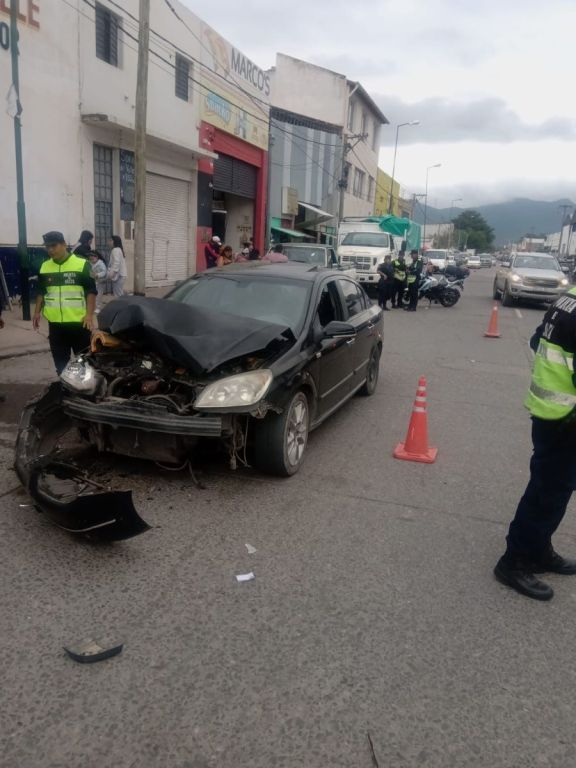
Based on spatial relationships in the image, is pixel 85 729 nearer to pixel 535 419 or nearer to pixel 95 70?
pixel 535 419

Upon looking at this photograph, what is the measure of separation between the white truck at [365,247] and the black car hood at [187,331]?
1606 cm

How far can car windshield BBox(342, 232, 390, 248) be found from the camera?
2308 cm

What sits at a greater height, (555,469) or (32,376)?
(555,469)

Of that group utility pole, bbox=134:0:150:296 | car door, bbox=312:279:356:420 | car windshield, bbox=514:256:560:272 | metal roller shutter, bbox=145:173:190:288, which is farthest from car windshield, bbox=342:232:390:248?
car door, bbox=312:279:356:420

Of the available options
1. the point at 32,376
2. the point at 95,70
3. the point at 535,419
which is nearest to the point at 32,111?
the point at 95,70

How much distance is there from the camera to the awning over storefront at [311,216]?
34031mm

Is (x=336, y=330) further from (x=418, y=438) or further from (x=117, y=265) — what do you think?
(x=117, y=265)

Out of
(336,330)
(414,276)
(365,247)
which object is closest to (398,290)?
(414,276)

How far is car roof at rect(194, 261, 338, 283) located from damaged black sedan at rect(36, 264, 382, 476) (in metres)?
0.36

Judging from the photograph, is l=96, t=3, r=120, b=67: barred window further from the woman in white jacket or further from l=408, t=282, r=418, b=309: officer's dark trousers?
l=408, t=282, r=418, b=309: officer's dark trousers

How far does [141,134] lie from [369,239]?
11.9 metres

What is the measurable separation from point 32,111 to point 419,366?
373 inches

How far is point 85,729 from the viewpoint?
235 centimetres

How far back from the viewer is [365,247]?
22.8 metres
